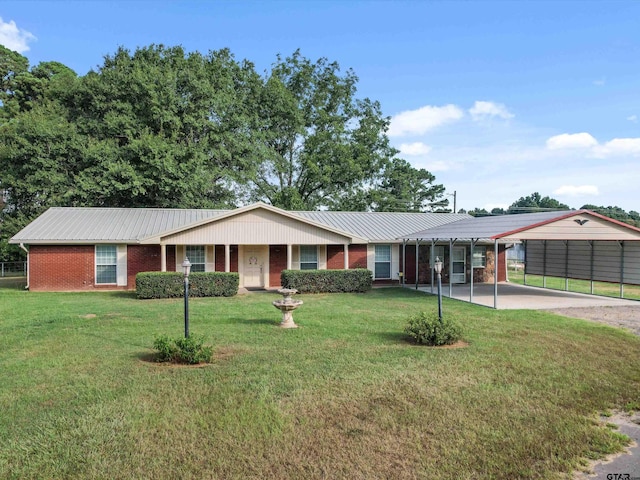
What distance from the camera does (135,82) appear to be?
25.7 meters

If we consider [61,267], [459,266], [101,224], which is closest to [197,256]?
[101,224]

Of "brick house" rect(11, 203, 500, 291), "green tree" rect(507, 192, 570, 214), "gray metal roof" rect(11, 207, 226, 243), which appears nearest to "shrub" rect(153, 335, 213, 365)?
"brick house" rect(11, 203, 500, 291)

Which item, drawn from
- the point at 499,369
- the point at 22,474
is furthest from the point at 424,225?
the point at 22,474

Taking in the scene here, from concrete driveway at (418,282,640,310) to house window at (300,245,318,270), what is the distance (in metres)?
4.80

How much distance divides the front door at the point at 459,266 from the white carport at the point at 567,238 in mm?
2409

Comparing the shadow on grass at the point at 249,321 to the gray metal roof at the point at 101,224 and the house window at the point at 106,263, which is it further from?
the house window at the point at 106,263

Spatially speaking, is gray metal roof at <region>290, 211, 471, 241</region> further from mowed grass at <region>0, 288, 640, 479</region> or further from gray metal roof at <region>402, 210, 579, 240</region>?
mowed grass at <region>0, 288, 640, 479</region>

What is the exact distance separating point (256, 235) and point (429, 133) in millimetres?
12564

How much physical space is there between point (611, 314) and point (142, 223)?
17806 millimetres

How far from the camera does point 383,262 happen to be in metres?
19.9

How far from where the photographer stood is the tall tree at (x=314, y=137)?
Result: 103 ft

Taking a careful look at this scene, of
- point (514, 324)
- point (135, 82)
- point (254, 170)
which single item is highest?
point (135, 82)

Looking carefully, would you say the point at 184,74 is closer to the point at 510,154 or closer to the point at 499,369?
the point at 510,154

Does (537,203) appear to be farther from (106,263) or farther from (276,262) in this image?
(106,263)
